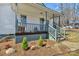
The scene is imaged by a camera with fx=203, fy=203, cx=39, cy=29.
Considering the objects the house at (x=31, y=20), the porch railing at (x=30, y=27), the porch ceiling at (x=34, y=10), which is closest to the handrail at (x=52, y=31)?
the house at (x=31, y=20)

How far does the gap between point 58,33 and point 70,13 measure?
539mm

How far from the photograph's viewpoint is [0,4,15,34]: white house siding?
181 inches

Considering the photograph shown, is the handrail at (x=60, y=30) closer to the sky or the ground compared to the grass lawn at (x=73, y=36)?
closer to the sky

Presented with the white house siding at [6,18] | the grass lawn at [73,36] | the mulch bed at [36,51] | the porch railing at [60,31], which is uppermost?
the white house siding at [6,18]

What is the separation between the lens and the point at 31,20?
471 cm

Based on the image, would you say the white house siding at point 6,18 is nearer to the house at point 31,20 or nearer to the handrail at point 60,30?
the house at point 31,20

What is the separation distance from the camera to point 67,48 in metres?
4.67

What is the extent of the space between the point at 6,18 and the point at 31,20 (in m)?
0.58

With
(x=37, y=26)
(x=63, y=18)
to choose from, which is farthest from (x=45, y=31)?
(x=63, y=18)

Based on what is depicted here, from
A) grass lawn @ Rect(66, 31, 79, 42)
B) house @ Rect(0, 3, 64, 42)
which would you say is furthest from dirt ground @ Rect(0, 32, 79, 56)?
house @ Rect(0, 3, 64, 42)

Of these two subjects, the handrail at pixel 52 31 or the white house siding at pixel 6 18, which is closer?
the white house siding at pixel 6 18

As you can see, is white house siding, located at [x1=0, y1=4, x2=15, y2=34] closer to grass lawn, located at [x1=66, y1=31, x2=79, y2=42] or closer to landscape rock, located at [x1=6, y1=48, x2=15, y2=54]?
landscape rock, located at [x1=6, y1=48, x2=15, y2=54]

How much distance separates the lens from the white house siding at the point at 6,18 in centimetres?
460

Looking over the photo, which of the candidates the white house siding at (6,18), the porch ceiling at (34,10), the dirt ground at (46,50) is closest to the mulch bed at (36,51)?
the dirt ground at (46,50)
